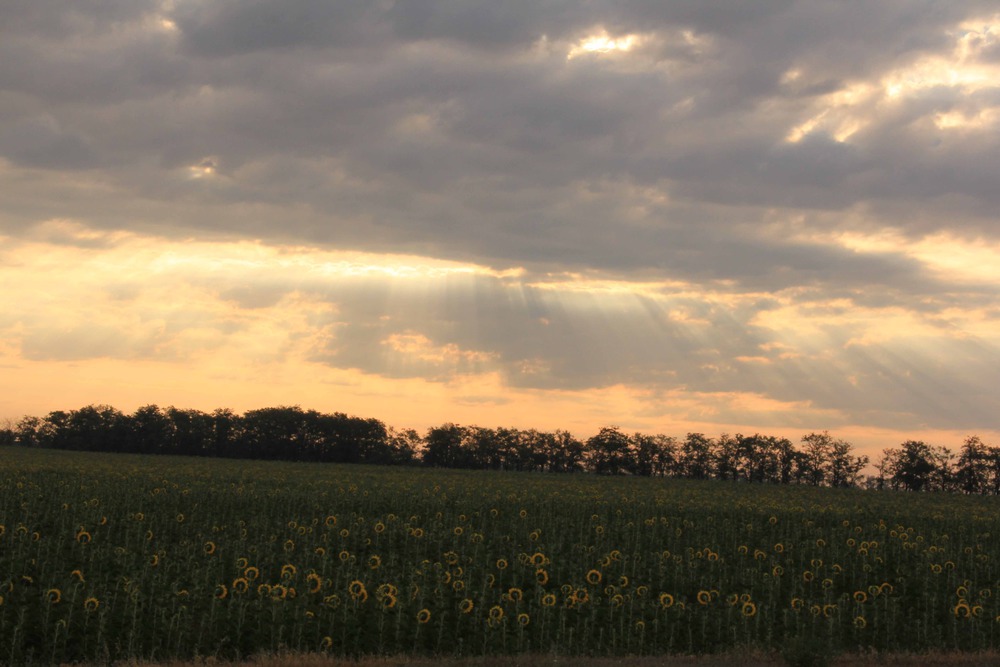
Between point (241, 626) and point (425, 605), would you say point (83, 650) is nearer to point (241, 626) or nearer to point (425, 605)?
point (241, 626)

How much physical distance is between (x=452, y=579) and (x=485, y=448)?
450 feet

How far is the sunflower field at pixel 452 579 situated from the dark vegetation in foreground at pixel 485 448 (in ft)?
344

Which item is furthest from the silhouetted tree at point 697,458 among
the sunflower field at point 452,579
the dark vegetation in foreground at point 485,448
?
the sunflower field at point 452,579

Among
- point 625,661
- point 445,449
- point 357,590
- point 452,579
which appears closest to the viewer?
point 625,661

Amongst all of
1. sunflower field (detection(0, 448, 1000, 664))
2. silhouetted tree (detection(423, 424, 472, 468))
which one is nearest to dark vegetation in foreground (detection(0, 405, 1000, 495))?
A: silhouetted tree (detection(423, 424, 472, 468))

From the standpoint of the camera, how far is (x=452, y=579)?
69.9 ft

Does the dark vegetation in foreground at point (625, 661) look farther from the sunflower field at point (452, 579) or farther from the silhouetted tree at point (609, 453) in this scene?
the silhouetted tree at point (609, 453)

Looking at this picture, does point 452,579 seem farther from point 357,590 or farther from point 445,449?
point 445,449

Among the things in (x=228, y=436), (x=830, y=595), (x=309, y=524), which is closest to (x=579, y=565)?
(x=830, y=595)

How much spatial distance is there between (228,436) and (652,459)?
74686mm

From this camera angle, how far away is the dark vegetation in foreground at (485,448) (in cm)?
14175

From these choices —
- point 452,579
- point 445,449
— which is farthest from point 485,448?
point 452,579

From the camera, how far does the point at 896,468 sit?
14400 centimetres

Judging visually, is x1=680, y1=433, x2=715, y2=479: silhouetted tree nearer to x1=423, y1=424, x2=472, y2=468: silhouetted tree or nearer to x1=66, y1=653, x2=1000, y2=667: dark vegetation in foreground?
x1=423, y1=424, x2=472, y2=468: silhouetted tree
